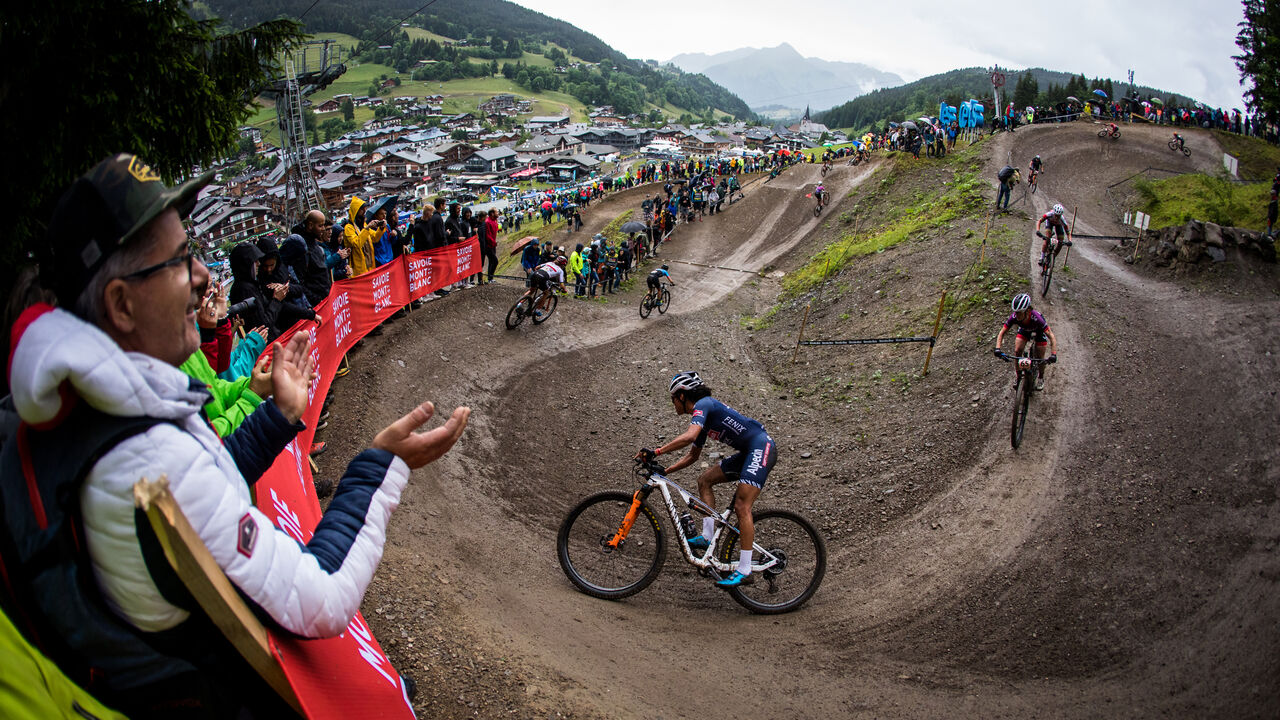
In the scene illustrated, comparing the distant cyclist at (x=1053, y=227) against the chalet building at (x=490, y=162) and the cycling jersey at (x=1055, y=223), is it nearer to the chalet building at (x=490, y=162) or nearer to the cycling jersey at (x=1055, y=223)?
the cycling jersey at (x=1055, y=223)

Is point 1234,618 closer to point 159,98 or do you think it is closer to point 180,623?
point 180,623

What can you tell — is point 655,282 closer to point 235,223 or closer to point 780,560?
point 780,560

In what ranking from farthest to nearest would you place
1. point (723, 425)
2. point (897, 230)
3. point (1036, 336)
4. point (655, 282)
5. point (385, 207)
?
point (897, 230), point (655, 282), point (385, 207), point (1036, 336), point (723, 425)

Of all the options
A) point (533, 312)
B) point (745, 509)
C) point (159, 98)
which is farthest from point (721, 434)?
point (533, 312)

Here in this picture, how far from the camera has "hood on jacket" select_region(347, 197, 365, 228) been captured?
12.8 meters

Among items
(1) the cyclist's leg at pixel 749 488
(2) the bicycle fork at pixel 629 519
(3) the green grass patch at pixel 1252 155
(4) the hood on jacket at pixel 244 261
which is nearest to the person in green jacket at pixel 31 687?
(2) the bicycle fork at pixel 629 519

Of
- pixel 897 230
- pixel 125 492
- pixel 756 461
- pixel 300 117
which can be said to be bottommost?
pixel 756 461

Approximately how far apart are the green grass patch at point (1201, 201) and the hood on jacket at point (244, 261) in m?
25.9

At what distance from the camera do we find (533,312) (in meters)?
16.7

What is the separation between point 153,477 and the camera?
148cm

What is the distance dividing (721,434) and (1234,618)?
18.0 feet

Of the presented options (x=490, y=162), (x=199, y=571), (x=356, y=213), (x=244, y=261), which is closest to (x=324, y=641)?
(x=199, y=571)

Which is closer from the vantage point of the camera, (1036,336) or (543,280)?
(1036,336)

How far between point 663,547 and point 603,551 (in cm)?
75
